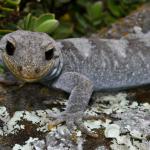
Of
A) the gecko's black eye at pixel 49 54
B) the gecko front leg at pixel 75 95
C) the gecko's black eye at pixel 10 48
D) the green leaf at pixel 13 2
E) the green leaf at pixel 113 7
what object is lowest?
the gecko front leg at pixel 75 95

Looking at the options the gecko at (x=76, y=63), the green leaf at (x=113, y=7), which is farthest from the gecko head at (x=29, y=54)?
the green leaf at (x=113, y=7)

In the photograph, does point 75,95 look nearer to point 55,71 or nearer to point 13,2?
point 55,71

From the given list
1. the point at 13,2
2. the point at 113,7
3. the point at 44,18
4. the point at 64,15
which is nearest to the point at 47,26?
the point at 44,18

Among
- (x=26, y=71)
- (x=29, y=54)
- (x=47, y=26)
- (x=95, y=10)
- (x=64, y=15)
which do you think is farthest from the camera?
(x=64, y=15)

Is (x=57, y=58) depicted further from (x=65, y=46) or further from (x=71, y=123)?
(x=71, y=123)

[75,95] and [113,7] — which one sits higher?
[113,7]

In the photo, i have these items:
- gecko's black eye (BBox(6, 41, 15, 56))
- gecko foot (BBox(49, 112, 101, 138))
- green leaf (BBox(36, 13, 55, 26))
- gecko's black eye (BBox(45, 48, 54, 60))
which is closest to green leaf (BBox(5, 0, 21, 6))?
green leaf (BBox(36, 13, 55, 26))

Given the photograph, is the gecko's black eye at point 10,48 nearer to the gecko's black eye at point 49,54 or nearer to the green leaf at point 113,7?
the gecko's black eye at point 49,54
